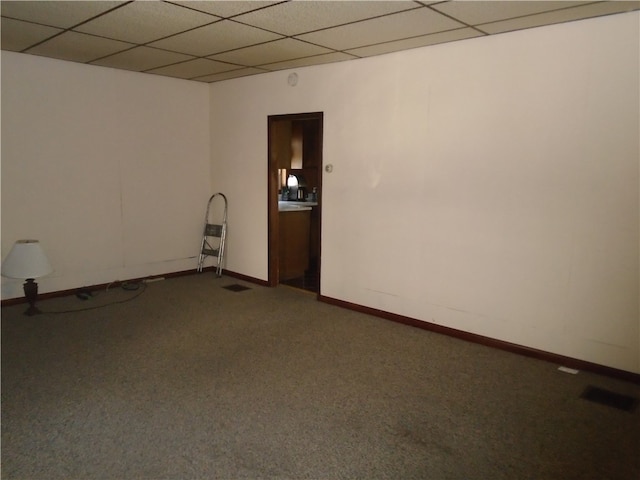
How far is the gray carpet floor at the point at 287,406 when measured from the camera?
7.62 ft

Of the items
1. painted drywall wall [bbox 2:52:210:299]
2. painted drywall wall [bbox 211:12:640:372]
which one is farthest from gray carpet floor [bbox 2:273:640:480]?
painted drywall wall [bbox 2:52:210:299]

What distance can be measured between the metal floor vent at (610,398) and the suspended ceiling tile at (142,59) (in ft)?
14.7

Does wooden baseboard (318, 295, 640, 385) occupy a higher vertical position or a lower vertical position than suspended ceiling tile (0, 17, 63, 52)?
lower

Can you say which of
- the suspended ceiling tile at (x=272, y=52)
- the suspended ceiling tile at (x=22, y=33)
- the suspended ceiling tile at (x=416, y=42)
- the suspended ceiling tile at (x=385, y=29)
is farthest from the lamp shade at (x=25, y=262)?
the suspended ceiling tile at (x=416, y=42)

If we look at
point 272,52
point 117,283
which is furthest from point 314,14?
point 117,283

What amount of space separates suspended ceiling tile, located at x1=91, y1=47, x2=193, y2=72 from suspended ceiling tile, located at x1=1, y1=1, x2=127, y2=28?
871 mm

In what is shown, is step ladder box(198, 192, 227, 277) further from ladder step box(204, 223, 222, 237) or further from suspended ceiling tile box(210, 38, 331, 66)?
suspended ceiling tile box(210, 38, 331, 66)

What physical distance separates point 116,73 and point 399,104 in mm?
3301

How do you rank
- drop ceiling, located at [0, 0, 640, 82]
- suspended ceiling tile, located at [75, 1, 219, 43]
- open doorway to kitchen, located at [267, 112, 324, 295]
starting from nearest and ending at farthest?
1. drop ceiling, located at [0, 0, 640, 82]
2. suspended ceiling tile, located at [75, 1, 219, 43]
3. open doorway to kitchen, located at [267, 112, 324, 295]

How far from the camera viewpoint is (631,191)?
3123mm

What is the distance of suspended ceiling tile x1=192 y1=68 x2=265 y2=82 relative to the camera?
17.2 feet

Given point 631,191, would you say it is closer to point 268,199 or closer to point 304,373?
point 304,373

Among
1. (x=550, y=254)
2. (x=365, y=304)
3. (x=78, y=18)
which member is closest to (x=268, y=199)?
(x=365, y=304)

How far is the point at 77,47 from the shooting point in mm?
4293
